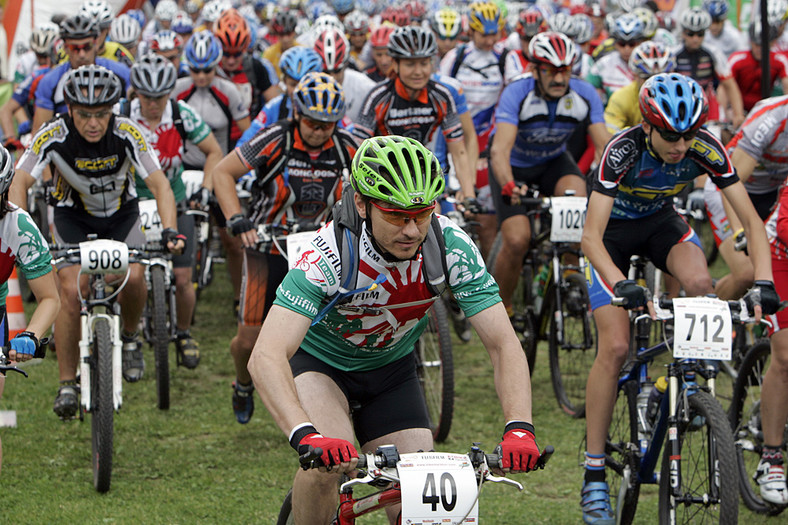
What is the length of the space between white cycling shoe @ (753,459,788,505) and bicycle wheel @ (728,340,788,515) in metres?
0.12

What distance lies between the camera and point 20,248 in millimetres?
5359

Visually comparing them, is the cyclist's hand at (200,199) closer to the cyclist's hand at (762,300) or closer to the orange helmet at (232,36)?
the orange helmet at (232,36)

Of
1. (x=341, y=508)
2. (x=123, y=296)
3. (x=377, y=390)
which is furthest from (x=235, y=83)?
(x=341, y=508)

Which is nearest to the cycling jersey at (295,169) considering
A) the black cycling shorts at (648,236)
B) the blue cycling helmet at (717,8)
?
the black cycling shorts at (648,236)

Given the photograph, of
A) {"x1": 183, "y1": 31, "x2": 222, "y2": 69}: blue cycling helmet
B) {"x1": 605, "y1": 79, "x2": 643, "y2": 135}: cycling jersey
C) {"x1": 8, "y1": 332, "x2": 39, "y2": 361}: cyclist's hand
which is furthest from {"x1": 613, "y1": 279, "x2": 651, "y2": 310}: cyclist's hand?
{"x1": 183, "y1": 31, "x2": 222, "y2": 69}: blue cycling helmet

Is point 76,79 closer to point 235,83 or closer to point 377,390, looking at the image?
point 377,390

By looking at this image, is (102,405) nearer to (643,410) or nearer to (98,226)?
(98,226)

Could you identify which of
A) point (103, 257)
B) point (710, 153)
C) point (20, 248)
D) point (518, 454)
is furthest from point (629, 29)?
point (518, 454)

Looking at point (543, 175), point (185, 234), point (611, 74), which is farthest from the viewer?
point (611, 74)

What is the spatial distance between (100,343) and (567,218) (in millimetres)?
3424

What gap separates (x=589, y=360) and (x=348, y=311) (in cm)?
466

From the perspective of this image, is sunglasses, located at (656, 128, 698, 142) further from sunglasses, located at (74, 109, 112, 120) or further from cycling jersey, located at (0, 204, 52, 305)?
sunglasses, located at (74, 109, 112, 120)

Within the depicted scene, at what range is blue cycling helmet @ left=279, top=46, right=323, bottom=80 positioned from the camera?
30.0 ft

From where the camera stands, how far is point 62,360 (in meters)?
7.27
